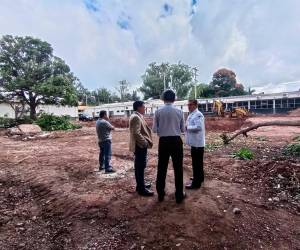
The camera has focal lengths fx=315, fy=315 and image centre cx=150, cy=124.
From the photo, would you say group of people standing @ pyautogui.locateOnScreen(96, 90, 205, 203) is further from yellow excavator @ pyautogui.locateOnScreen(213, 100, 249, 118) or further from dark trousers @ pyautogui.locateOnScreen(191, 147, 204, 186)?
yellow excavator @ pyautogui.locateOnScreen(213, 100, 249, 118)

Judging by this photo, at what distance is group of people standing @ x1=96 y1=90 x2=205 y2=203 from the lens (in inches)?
186

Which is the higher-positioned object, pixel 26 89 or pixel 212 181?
pixel 26 89

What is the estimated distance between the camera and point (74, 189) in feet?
19.9

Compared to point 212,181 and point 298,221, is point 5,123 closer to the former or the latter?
point 212,181

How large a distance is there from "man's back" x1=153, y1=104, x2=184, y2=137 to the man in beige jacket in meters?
0.37

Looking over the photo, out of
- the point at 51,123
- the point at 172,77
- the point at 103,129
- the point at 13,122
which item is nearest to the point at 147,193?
the point at 103,129

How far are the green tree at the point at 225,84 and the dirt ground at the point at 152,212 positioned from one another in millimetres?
52469

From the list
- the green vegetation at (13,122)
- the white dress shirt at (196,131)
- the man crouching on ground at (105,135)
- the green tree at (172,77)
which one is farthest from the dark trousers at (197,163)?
the green tree at (172,77)

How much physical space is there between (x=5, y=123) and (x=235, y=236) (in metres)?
26.8

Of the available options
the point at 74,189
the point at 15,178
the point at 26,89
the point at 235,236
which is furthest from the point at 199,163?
the point at 26,89

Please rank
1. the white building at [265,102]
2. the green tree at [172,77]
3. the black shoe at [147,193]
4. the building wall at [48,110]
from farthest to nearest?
the green tree at [172,77], the white building at [265,102], the building wall at [48,110], the black shoe at [147,193]

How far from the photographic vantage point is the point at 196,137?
17.1 ft

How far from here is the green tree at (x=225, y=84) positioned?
58031mm

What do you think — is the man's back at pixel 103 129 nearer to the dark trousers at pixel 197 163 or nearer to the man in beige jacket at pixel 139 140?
the man in beige jacket at pixel 139 140
